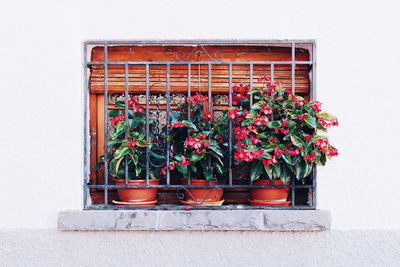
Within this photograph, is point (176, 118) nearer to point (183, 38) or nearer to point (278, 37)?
point (183, 38)

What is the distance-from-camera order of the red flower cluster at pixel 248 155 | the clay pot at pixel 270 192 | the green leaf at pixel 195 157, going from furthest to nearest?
the clay pot at pixel 270 192
the green leaf at pixel 195 157
the red flower cluster at pixel 248 155

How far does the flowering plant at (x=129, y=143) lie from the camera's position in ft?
10.5

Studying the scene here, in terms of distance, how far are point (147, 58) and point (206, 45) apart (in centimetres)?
46

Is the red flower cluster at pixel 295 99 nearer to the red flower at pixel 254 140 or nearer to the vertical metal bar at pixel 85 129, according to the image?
the red flower at pixel 254 140

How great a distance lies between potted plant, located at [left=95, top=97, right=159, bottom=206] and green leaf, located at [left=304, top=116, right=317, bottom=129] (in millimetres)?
1077

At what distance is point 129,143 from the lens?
317cm

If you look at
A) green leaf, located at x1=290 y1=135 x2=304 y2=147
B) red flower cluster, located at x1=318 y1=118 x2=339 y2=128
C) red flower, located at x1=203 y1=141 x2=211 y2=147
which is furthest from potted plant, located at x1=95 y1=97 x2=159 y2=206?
red flower cluster, located at x1=318 y1=118 x2=339 y2=128

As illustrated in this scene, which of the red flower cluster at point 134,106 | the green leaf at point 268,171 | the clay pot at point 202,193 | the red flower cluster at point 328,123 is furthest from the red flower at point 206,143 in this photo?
the red flower cluster at point 328,123

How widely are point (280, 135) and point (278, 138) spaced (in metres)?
0.03

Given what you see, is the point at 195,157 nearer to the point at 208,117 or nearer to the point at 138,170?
the point at 208,117

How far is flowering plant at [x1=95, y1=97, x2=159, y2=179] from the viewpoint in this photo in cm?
319

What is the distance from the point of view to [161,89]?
3475 mm
